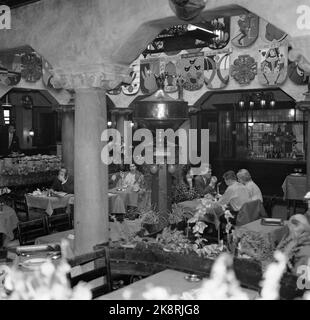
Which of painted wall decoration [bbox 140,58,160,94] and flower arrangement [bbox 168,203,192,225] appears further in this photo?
painted wall decoration [bbox 140,58,160,94]

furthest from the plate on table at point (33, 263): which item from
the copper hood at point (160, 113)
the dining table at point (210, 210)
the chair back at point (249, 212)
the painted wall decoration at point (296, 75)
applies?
the painted wall decoration at point (296, 75)

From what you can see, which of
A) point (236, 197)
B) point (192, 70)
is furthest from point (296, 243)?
point (192, 70)

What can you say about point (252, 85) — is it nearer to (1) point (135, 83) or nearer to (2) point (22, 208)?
(1) point (135, 83)

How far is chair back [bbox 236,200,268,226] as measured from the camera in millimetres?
7484

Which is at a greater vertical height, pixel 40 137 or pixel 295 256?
pixel 40 137

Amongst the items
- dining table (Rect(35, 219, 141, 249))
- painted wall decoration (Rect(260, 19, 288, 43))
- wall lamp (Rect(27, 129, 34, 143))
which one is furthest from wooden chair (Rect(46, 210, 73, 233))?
wall lamp (Rect(27, 129, 34, 143))

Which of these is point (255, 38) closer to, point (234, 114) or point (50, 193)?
point (234, 114)

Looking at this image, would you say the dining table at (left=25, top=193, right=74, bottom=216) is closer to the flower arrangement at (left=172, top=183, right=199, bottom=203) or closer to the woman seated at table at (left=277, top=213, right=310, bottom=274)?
the flower arrangement at (left=172, top=183, right=199, bottom=203)

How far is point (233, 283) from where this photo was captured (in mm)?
3688

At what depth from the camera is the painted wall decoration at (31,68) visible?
1397 centimetres

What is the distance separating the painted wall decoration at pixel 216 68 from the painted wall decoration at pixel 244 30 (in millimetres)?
464

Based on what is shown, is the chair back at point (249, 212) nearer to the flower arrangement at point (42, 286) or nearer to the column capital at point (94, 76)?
the column capital at point (94, 76)

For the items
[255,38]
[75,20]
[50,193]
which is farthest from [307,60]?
[255,38]
